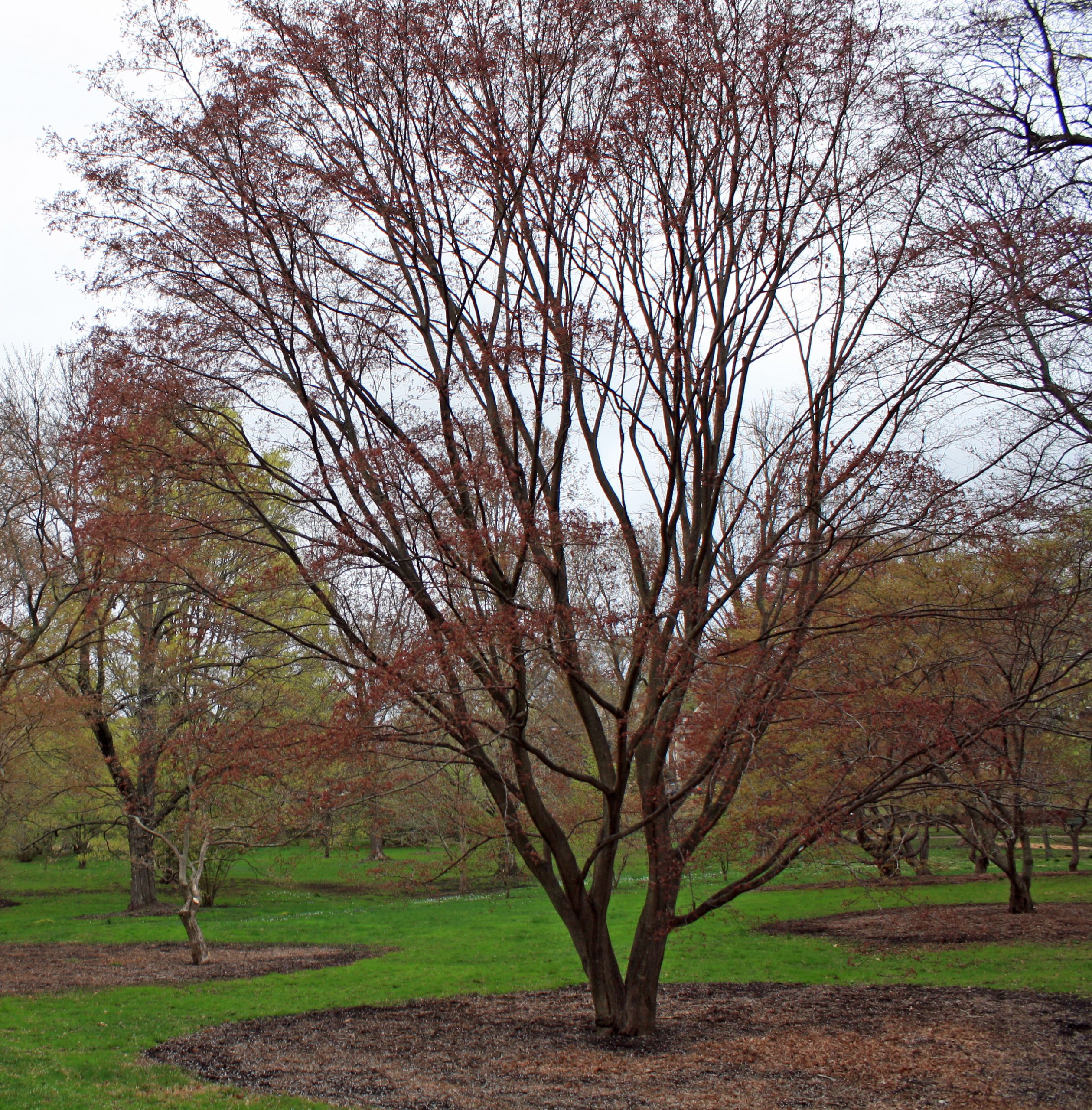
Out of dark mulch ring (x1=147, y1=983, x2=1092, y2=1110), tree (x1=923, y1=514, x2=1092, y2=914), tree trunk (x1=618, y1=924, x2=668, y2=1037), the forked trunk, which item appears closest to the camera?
dark mulch ring (x1=147, y1=983, x2=1092, y2=1110)

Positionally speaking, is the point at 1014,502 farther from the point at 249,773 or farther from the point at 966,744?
the point at 249,773

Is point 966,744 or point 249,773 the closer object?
point 966,744

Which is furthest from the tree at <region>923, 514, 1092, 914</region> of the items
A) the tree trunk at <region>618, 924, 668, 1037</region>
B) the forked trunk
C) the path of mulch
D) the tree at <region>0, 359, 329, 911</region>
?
the tree at <region>0, 359, 329, 911</region>

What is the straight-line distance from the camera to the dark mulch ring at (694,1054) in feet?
20.4

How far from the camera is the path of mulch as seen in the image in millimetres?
13078

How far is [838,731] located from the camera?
7711 mm

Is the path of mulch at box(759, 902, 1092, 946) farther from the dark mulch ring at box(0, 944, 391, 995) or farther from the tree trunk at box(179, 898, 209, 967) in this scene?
the tree trunk at box(179, 898, 209, 967)

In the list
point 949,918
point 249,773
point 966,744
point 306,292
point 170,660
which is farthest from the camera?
point 170,660

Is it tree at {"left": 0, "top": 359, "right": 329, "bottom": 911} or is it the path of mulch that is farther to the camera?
the path of mulch

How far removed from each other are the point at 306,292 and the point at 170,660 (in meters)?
11.1

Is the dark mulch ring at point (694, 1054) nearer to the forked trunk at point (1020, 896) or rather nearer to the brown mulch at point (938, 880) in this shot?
the forked trunk at point (1020, 896)

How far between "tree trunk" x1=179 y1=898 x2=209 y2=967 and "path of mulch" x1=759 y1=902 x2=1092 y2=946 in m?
9.85

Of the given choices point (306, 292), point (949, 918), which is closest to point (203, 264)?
point (306, 292)

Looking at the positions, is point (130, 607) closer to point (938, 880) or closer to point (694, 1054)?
point (694, 1054)
